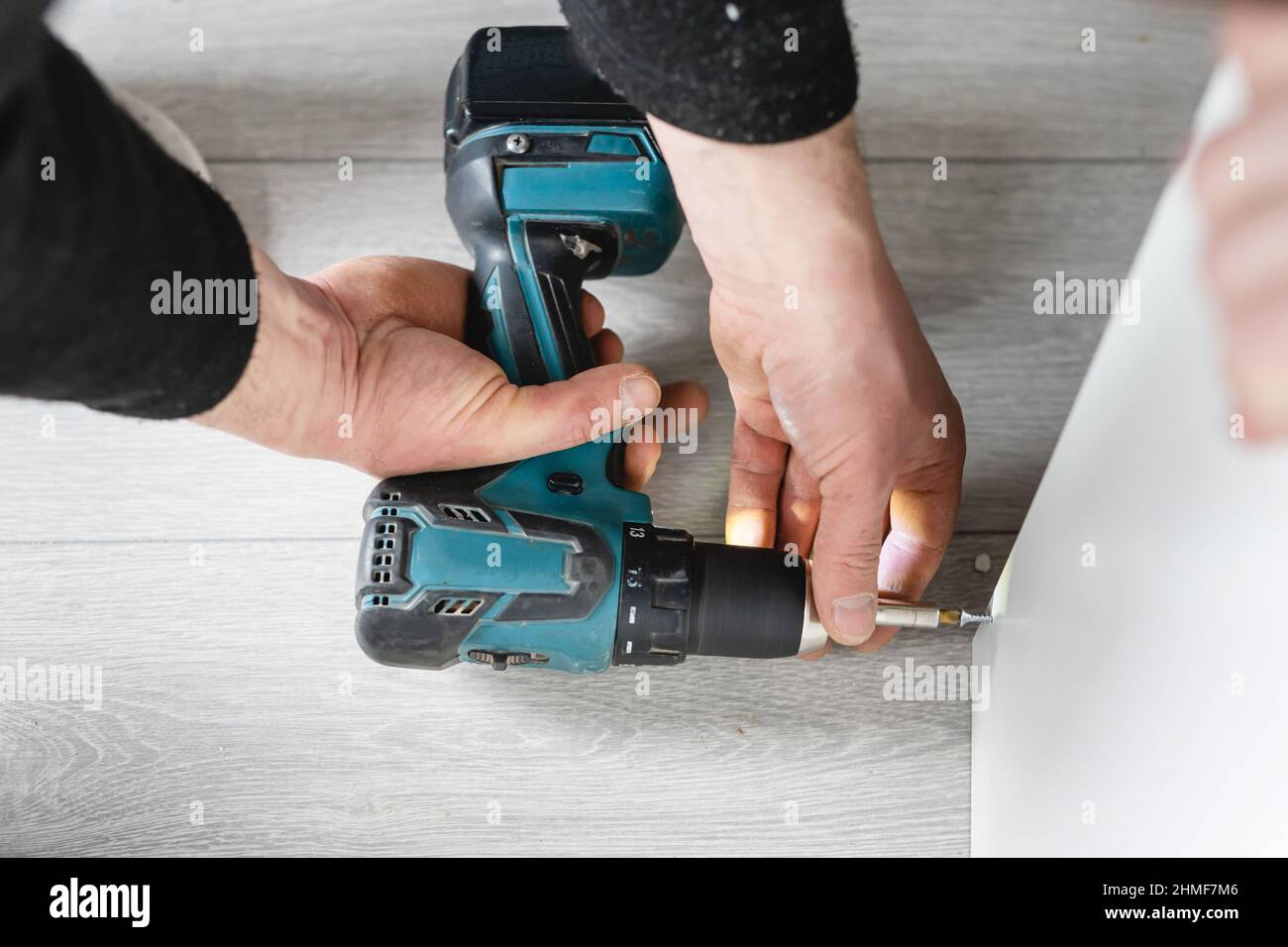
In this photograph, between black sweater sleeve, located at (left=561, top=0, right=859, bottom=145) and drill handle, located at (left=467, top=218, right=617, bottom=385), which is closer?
black sweater sleeve, located at (left=561, top=0, right=859, bottom=145)

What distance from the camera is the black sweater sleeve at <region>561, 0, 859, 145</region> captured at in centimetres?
49

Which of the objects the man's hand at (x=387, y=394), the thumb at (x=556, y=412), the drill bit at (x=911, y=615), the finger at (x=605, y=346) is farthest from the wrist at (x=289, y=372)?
the drill bit at (x=911, y=615)

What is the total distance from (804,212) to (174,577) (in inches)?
25.1

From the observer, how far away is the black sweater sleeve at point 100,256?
1.51ft

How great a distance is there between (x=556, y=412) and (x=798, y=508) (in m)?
0.24

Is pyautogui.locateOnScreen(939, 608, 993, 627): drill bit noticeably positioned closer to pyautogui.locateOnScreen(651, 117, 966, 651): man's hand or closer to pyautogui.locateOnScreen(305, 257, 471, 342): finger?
pyautogui.locateOnScreen(651, 117, 966, 651): man's hand

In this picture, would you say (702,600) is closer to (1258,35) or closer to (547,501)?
(547,501)

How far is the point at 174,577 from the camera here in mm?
867

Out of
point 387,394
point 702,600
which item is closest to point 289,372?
point 387,394

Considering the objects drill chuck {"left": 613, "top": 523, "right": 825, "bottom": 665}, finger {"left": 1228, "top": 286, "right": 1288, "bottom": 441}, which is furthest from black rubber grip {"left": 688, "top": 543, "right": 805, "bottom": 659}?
finger {"left": 1228, "top": 286, "right": 1288, "bottom": 441}

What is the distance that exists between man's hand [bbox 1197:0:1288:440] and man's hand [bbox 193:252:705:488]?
0.49 metres

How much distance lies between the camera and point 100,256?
→ 512mm
